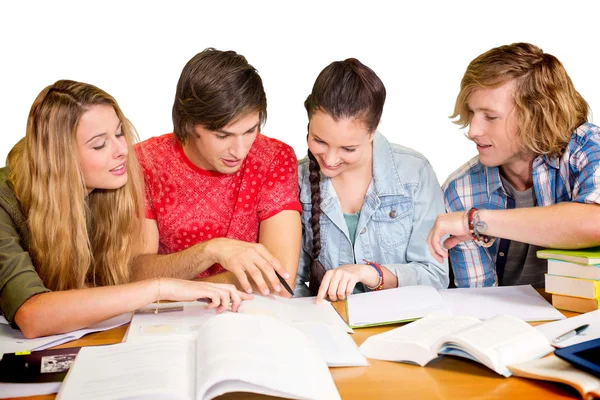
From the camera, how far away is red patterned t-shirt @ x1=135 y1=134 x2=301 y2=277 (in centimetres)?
224

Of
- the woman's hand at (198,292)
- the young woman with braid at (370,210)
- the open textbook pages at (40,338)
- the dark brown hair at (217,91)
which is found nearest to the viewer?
the open textbook pages at (40,338)

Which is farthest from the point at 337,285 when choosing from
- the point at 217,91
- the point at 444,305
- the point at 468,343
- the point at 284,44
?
the point at 284,44

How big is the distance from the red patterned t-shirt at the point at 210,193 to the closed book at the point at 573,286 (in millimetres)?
803

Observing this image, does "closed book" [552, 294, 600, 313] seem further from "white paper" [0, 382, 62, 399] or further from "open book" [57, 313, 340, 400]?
"white paper" [0, 382, 62, 399]

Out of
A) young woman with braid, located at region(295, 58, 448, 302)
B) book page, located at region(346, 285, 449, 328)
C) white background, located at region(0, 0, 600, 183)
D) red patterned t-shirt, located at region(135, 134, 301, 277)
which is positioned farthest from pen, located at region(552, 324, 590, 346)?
white background, located at region(0, 0, 600, 183)

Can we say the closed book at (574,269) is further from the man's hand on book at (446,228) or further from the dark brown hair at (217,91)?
the dark brown hair at (217,91)

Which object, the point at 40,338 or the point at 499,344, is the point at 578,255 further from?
the point at 40,338

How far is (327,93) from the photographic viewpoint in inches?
80.0

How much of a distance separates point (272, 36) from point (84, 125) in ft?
6.53

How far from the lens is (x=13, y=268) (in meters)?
1.70

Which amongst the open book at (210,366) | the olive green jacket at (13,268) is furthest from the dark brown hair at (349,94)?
the olive green jacket at (13,268)

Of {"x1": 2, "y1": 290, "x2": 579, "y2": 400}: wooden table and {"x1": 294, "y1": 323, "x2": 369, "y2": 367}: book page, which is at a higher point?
{"x1": 294, "y1": 323, "x2": 369, "y2": 367}: book page

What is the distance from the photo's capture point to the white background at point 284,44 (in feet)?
11.9

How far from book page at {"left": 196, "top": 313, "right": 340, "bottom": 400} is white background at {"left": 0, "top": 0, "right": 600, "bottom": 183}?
2.46 m
